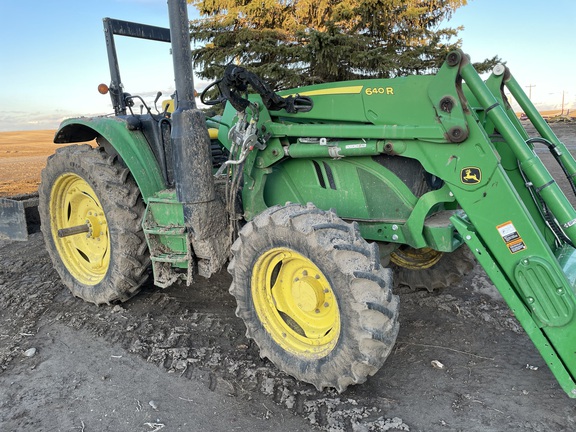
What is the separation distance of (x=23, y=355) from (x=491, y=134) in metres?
3.77

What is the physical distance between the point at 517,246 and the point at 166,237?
8.47 ft

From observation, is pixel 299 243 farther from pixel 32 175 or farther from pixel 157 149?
pixel 32 175

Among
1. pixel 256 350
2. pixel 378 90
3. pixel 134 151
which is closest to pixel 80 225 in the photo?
pixel 134 151

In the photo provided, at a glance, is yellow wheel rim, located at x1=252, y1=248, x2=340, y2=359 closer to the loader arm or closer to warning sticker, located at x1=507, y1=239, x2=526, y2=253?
the loader arm

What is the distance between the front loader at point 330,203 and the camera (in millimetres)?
2738

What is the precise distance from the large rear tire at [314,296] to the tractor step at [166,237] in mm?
740

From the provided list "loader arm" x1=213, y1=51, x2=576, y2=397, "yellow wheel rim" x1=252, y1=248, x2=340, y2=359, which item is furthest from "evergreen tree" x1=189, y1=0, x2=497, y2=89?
"yellow wheel rim" x1=252, y1=248, x2=340, y2=359

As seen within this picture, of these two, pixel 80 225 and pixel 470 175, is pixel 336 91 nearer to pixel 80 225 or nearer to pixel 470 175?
pixel 470 175

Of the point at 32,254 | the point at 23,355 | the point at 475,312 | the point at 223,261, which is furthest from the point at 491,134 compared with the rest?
the point at 32,254

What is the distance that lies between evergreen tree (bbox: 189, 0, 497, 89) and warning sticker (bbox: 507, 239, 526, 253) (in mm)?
10377

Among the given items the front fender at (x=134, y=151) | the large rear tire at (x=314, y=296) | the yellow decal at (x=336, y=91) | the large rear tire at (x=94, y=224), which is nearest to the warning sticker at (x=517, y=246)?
the large rear tire at (x=314, y=296)

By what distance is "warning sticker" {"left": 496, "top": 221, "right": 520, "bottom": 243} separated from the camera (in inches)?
107

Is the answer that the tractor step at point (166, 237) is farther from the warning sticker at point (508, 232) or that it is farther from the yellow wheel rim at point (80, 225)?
the warning sticker at point (508, 232)

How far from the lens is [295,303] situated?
10.7 ft
